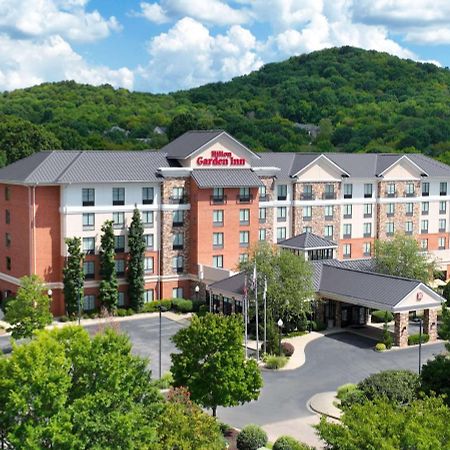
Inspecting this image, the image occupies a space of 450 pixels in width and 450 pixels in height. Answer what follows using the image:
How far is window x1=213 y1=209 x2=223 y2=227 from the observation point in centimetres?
6575

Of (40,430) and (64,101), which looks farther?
(64,101)

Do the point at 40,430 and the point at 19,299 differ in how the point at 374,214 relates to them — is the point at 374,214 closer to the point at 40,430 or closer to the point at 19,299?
the point at 19,299

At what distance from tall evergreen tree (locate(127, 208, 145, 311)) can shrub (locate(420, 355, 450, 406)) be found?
29.9 metres

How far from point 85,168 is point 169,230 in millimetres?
8947

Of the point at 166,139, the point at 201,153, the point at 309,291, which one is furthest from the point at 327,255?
the point at 166,139

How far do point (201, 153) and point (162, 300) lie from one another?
12.9 metres

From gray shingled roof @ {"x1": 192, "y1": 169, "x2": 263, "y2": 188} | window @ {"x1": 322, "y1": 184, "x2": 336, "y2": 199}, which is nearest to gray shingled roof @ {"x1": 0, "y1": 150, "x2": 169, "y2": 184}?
gray shingled roof @ {"x1": 192, "y1": 169, "x2": 263, "y2": 188}

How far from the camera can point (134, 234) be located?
61.4 metres

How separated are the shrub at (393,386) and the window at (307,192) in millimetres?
35136

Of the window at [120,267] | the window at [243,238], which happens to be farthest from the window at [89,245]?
the window at [243,238]

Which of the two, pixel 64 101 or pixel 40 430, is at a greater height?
pixel 64 101

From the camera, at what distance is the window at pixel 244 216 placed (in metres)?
67.3

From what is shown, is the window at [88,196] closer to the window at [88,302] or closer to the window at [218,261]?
the window at [88,302]

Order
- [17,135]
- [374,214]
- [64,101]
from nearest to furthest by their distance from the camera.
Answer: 1. [374,214]
2. [17,135]
3. [64,101]
